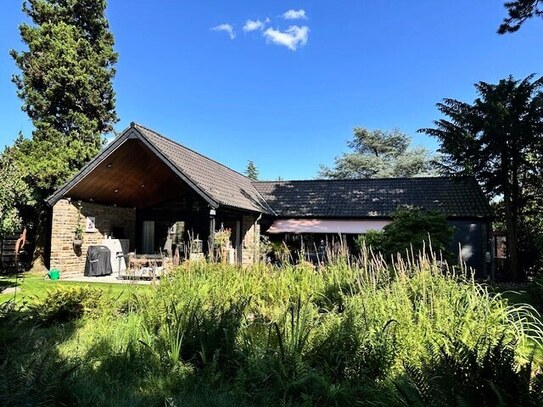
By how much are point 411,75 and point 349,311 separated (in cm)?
1992

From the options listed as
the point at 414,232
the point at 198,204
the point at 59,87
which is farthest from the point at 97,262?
the point at 414,232

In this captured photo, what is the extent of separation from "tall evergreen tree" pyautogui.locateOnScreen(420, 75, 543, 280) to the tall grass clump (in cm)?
1365

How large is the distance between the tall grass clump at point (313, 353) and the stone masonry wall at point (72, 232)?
443 inches

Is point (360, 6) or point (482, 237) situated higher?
point (360, 6)

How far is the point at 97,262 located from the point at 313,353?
14454 millimetres

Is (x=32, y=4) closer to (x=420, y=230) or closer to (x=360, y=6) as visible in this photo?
(x=360, y=6)

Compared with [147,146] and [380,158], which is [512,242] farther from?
[380,158]

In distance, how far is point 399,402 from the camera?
10.3ft

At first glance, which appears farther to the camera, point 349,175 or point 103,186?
point 349,175

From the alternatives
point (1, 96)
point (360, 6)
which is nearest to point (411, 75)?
point (360, 6)

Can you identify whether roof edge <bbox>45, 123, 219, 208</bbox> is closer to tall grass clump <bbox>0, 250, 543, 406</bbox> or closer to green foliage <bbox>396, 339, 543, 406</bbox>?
tall grass clump <bbox>0, 250, 543, 406</bbox>

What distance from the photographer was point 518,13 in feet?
35.9

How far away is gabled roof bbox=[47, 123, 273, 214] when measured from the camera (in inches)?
598

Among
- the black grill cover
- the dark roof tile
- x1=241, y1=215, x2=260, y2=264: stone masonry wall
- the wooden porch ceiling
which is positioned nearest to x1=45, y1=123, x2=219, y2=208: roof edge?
the dark roof tile
